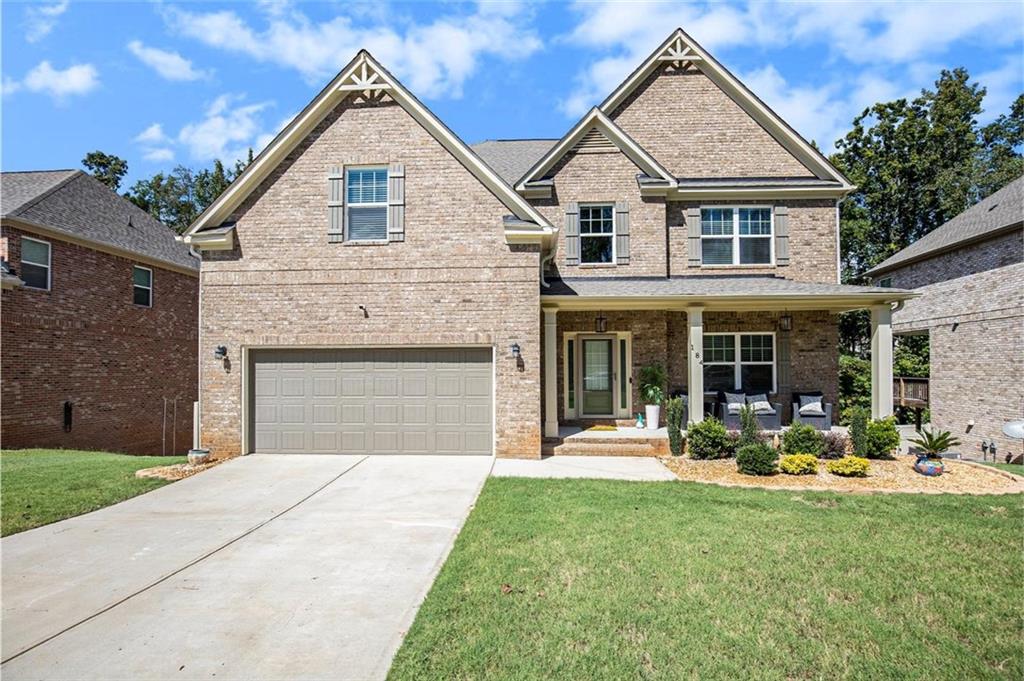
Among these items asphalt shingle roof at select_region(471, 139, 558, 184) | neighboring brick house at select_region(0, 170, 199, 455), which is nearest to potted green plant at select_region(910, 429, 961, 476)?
asphalt shingle roof at select_region(471, 139, 558, 184)

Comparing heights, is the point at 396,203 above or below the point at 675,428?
above

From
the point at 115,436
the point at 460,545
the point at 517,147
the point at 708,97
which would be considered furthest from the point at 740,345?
the point at 115,436

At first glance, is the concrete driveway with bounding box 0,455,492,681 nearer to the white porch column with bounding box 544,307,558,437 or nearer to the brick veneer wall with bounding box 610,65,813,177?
the white porch column with bounding box 544,307,558,437

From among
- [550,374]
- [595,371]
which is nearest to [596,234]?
[595,371]

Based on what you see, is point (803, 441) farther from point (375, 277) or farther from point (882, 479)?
point (375, 277)

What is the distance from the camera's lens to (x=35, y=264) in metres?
13.9

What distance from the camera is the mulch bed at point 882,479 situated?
28.6 feet

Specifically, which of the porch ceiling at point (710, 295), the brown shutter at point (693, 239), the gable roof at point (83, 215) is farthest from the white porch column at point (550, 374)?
the gable roof at point (83, 215)

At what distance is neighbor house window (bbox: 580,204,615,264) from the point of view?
46.2ft

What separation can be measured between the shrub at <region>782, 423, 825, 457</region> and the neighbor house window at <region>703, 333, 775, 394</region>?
11.2ft

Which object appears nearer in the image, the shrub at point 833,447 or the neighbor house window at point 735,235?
the shrub at point 833,447

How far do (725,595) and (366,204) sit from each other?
9772 millimetres

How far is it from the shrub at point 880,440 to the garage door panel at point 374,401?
760 cm

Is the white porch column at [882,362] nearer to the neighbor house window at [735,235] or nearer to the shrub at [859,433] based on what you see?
the shrub at [859,433]
